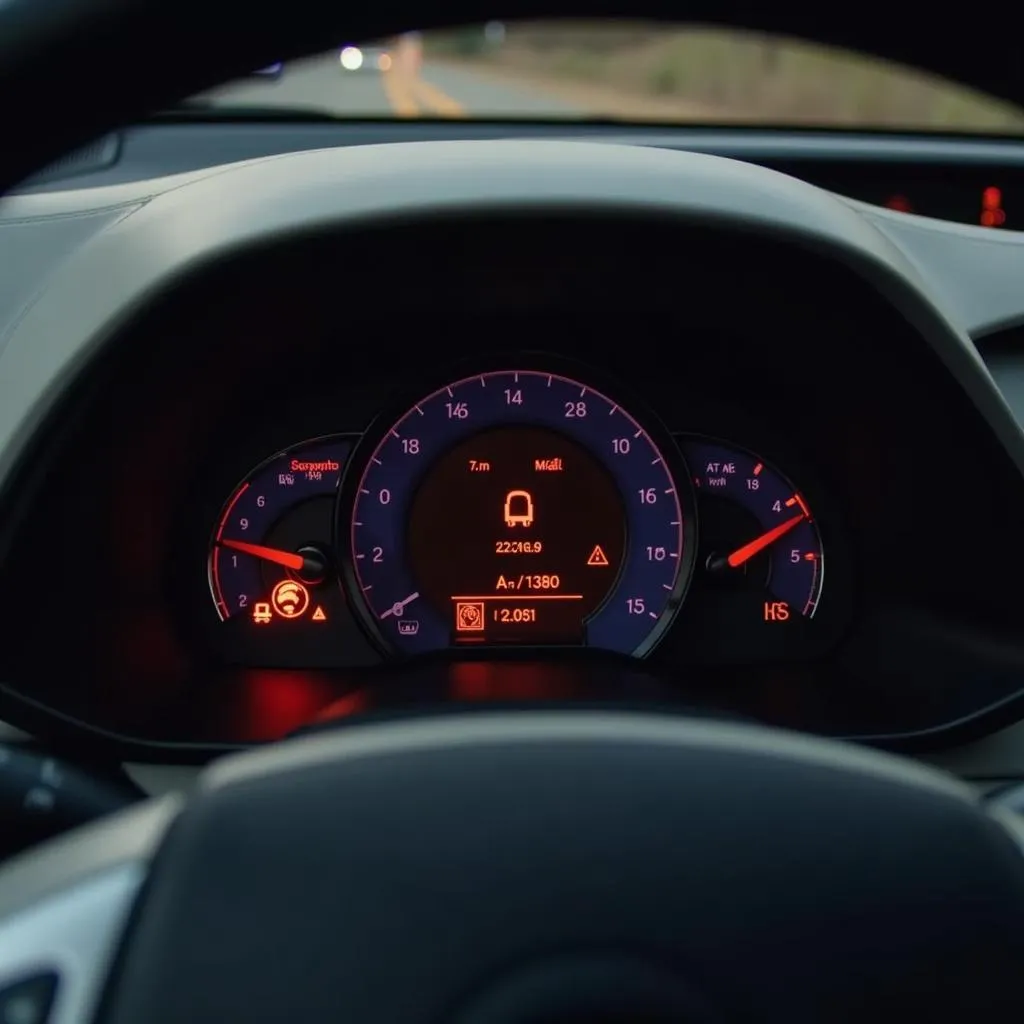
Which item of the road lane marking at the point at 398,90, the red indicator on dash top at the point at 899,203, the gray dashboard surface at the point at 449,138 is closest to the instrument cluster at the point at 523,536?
the gray dashboard surface at the point at 449,138

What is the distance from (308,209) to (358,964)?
1.12m

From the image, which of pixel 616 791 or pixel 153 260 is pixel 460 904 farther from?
pixel 153 260

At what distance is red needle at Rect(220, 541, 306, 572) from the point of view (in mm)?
2482

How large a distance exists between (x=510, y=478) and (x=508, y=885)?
61.8 inches

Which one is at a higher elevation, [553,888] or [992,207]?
[992,207]

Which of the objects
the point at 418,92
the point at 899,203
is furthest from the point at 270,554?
the point at 418,92

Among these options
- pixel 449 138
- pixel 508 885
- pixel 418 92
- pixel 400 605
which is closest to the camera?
pixel 508 885

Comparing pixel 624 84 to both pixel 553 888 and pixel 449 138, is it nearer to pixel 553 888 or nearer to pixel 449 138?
pixel 449 138

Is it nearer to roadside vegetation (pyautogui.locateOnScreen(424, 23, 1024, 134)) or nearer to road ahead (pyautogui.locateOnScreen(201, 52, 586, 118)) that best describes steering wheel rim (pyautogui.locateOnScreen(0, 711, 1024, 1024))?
roadside vegetation (pyautogui.locateOnScreen(424, 23, 1024, 134))

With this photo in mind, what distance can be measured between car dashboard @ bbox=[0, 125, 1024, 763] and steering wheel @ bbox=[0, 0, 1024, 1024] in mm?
584

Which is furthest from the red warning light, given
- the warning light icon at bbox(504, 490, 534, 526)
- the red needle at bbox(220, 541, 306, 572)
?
the red needle at bbox(220, 541, 306, 572)

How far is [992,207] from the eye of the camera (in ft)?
12.1

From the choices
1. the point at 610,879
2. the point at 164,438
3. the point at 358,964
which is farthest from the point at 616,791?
the point at 164,438

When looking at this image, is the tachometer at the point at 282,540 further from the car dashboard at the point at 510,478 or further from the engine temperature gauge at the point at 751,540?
the engine temperature gauge at the point at 751,540
